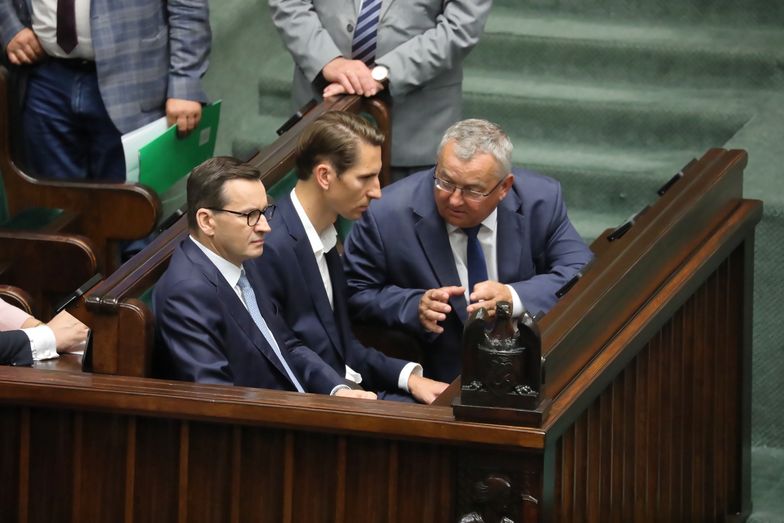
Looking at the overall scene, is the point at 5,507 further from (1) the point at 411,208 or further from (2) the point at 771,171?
(2) the point at 771,171

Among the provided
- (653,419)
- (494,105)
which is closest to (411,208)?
(653,419)

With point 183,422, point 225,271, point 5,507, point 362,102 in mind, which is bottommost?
point 5,507

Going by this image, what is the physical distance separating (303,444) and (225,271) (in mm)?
543

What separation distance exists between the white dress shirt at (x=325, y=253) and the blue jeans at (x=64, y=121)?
983 mm

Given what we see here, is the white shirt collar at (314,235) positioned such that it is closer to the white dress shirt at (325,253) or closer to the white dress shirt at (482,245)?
the white dress shirt at (325,253)

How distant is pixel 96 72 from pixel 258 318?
4.41 feet

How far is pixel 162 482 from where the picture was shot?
3.03 meters

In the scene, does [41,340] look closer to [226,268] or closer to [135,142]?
[226,268]

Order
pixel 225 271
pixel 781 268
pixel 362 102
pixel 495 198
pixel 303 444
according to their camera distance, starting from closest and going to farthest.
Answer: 1. pixel 303 444
2. pixel 225 271
3. pixel 495 198
4. pixel 362 102
5. pixel 781 268

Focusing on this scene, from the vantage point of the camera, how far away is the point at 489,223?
159 inches

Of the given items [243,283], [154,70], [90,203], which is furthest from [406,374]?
[154,70]

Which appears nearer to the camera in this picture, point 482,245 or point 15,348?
point 15,348

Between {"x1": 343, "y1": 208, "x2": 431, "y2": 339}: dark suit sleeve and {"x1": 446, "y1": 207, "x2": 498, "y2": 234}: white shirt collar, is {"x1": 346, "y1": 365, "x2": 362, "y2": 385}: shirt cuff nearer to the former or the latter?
{"x1": 343, "y1": 208, "x2": 431, "y2": 339}: dark suit sleeve

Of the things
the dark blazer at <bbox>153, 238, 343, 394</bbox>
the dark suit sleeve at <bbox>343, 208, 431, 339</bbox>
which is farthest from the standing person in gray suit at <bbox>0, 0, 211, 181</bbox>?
the dark blazer at <bbox>153, 238, 343, 394</bbox>
